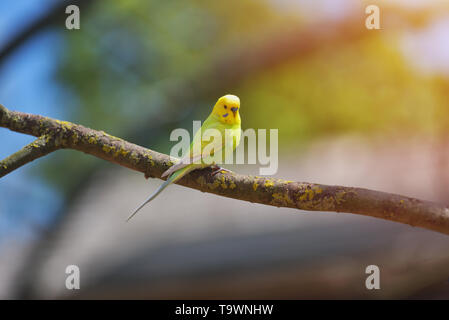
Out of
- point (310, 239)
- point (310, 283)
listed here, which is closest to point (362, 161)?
point (310, 239)

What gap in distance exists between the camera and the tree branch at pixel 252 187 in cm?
114

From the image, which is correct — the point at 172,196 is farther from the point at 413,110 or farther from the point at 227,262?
the point at 413,110

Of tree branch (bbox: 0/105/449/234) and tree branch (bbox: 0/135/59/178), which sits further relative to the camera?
tree branch (bbox: 0/135/59/178)

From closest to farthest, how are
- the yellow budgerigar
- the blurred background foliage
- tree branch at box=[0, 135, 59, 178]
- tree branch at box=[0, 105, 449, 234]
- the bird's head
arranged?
1. tree branch at box=[0, 105, 449, 234]
2. tree branch at box=[0, 135, 59, 178]
3. the yellow budgerigar
4. the bird's head
5. the blurred background foliage

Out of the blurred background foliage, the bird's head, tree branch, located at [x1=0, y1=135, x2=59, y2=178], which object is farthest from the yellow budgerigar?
the blurred background foliage

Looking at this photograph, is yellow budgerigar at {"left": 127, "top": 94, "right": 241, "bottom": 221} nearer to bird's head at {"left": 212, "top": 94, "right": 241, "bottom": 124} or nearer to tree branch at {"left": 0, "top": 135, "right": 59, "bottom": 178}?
bird's head at {"left": 212, "top": 94, "right": 241, "bottom": 124}

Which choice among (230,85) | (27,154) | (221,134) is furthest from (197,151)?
(230,85)

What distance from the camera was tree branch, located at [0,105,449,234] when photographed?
1.14 metres

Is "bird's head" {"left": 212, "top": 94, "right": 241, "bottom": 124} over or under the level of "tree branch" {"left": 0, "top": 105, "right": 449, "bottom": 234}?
over

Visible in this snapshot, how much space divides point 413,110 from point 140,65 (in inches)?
130

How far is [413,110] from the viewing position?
4387mm

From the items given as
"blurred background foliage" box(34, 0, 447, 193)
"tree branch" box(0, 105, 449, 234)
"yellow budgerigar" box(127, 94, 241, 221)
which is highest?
"blurred background foliage" box(34, 0, 447, 193)

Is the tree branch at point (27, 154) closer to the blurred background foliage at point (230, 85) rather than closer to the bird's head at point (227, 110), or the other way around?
the bird's head at point (227, 110)

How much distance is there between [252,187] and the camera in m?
1.32
